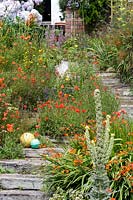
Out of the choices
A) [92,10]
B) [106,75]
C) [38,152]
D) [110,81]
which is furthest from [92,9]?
[38,152]

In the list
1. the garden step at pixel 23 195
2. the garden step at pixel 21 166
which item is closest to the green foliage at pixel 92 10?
the garden step at pixel 21 166

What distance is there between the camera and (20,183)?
5.50 meters

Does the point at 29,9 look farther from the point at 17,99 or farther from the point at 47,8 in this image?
the point at 47,8

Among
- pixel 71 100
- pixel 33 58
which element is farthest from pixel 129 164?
pixel 33 58

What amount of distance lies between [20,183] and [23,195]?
17 centimetres

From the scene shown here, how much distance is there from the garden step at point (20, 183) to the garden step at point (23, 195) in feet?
0.19

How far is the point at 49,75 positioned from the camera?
7.82 metres

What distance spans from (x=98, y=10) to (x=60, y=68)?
11.4 ft

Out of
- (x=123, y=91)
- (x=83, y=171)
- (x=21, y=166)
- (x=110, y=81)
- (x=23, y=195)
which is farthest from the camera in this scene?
(x=110, y=81)

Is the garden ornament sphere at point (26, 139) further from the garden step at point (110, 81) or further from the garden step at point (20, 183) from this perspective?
the garden step at point (110, 81)

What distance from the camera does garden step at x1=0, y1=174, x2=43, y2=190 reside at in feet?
17.9

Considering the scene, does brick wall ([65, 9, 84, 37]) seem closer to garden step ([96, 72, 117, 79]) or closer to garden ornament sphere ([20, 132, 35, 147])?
garden step ([96, 72, 117, 79])

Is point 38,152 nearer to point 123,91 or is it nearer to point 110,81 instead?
point 123,91

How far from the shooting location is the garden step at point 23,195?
5.35 metres
